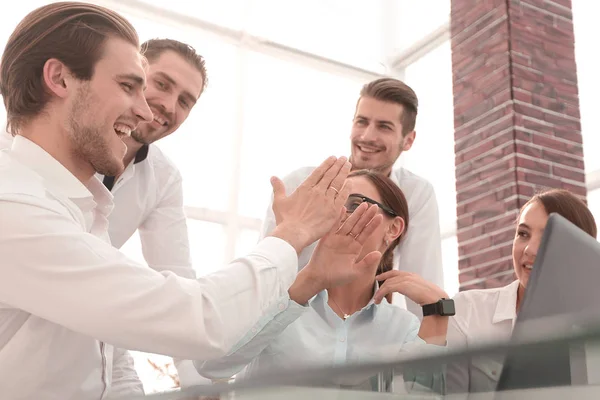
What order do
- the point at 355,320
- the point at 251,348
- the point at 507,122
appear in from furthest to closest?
the point at 507,122
the point at 355,320
the point at 251,348

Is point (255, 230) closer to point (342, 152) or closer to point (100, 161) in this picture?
point (342, 152)

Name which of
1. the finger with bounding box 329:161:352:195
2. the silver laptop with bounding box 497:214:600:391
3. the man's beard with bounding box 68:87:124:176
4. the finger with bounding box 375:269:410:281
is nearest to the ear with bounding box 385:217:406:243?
the finger with bounding box 375:269:410:281

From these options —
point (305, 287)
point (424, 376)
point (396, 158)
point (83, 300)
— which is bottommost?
point (424, 376)

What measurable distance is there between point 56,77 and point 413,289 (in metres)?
0.85

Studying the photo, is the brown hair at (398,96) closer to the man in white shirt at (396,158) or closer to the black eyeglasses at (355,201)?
the man in white shirt at (396,158)

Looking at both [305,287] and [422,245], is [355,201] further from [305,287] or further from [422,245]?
[422,245]

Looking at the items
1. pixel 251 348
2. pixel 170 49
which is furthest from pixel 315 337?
pixel 170 49

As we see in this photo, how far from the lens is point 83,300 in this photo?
92 centimetres

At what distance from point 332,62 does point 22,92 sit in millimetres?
4801

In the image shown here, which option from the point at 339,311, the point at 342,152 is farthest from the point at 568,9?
the point at 339,311

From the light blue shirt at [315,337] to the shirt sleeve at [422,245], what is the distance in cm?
78

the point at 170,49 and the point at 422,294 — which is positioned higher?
the point at 170,49

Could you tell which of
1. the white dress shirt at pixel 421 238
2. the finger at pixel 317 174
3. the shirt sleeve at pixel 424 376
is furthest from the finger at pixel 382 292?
Result: the shirt sleeve at pixel 424 376

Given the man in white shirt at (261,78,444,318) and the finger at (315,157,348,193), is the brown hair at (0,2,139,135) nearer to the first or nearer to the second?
the finger at (315,157,348,193)
